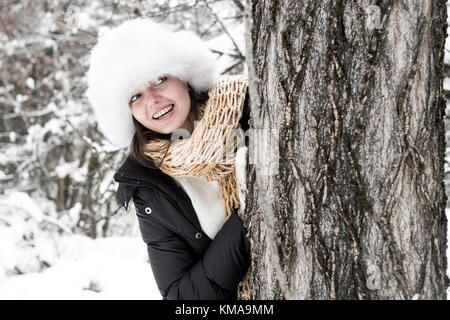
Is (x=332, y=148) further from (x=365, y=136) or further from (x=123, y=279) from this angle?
(x=123, y=279)

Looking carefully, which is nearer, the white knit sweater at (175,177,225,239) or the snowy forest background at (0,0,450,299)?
the white knit sweater at (175,177,225,239)

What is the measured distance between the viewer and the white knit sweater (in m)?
1.70

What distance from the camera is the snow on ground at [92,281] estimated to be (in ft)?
10.5

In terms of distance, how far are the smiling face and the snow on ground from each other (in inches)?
71.7

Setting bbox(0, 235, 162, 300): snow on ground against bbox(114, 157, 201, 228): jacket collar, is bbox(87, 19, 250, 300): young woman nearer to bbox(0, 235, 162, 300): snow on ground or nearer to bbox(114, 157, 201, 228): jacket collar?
bbox(114, 157, 201, 228): jacket collar

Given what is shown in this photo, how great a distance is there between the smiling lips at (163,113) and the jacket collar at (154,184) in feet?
0.79

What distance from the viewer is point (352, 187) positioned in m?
1.03

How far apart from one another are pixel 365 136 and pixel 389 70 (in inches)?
6.9

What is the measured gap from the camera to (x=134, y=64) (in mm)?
1636

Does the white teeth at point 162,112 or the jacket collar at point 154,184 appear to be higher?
the white teeth at point 162,112

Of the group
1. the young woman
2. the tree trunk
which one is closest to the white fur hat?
the young woman

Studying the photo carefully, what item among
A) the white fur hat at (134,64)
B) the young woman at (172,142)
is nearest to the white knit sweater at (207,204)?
the young woman at (172,142)

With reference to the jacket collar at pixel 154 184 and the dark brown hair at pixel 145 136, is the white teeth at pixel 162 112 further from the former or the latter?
the jacket collar at pixel 154 184

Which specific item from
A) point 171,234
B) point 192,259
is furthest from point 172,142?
point 192,259
